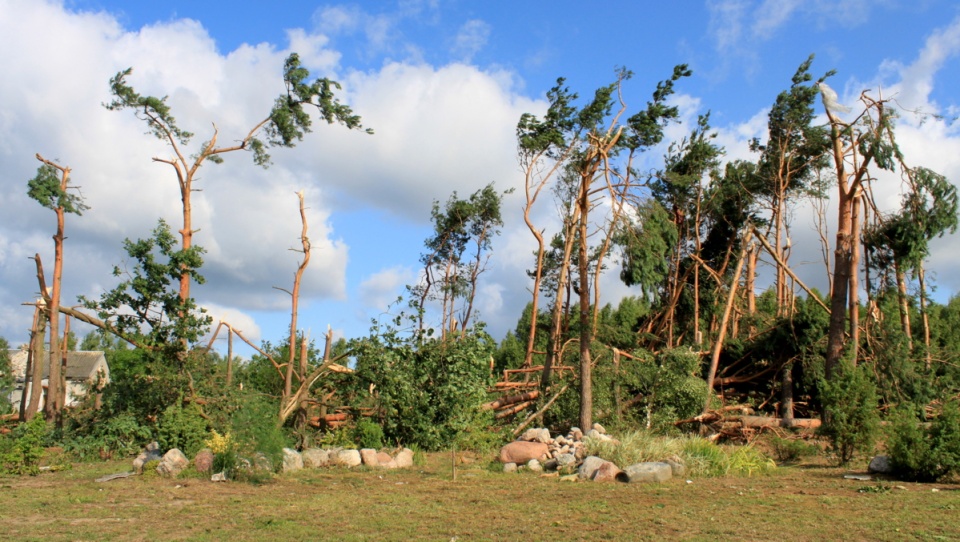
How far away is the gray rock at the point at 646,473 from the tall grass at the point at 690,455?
75cm

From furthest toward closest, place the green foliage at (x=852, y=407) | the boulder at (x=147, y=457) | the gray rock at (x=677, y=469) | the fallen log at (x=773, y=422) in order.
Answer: the fallen log at (x=773, y=422), the green foliage at (x=852, y=407), the boulder at (x=147, y=457), the gray rock at (x=677, y=469)

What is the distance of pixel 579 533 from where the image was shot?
7.51m

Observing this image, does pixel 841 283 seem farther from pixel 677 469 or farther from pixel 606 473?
pixel 606 473

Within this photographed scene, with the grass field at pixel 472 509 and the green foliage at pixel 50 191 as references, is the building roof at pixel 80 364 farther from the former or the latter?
the grass field at pixel 472 509

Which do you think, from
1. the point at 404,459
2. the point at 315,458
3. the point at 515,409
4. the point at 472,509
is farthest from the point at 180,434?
the point at 515,409

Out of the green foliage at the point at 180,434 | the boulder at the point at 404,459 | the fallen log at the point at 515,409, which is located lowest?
the boulder at the point at 404,459

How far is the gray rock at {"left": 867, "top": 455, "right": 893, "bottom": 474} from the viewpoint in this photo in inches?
454

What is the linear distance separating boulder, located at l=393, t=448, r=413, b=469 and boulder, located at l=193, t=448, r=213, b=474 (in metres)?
3.28

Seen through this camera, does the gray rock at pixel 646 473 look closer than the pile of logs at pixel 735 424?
Yes

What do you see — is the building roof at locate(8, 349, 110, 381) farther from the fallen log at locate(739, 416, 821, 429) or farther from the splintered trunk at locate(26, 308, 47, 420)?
the fallen log at locate(739, 416, 821, 429)

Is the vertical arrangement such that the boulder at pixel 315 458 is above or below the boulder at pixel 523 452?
below

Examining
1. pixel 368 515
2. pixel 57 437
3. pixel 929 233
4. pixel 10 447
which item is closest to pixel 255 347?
pixel 57 437

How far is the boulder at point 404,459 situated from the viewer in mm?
13445

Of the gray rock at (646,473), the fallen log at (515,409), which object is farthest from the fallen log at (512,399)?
the gray rock at (646,473)
